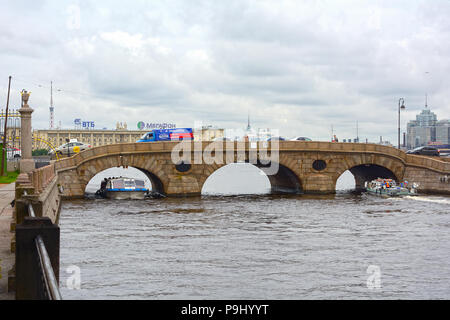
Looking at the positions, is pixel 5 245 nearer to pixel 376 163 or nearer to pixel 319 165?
pixel 319 165

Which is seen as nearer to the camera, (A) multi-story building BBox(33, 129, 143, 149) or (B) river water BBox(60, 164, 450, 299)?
(B) river water BBox(60, 164, 450, 299)

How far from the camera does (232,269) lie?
25.3 m

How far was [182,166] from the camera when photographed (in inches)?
2263

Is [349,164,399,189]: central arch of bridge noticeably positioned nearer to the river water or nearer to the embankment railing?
the river water

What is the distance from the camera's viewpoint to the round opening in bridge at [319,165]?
204 ft

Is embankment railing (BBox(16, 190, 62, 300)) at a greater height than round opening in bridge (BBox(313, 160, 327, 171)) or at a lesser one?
lesser

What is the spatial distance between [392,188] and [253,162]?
14.0m

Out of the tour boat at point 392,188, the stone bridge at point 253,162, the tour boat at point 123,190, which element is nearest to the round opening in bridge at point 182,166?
the stone bridge at point 253,162

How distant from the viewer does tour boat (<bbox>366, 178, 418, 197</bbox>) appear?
58.8 m

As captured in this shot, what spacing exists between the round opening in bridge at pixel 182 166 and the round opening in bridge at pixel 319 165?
13.5m

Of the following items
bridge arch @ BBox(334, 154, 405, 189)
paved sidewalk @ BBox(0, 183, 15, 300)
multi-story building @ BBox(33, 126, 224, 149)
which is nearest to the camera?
paved sidewalk @ BBox(0, 183, 15, 300)

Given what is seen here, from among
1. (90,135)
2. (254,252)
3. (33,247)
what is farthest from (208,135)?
(33,247)
